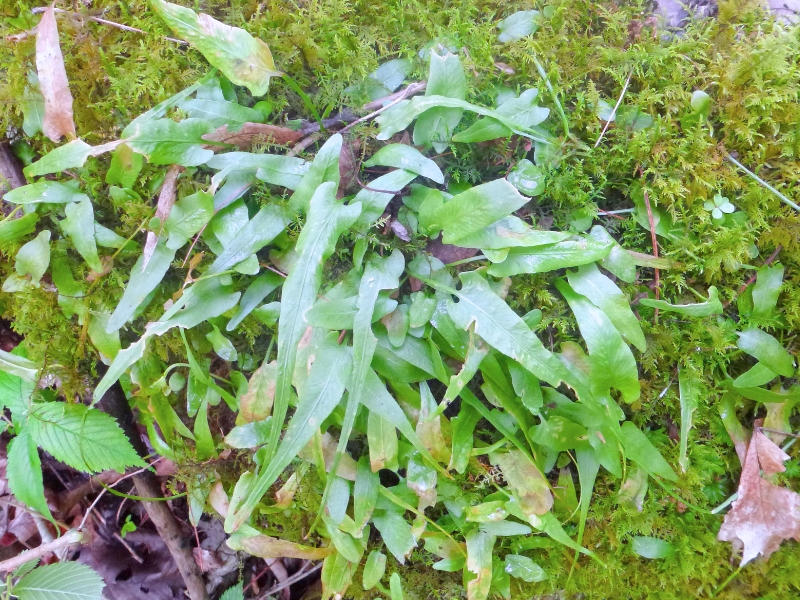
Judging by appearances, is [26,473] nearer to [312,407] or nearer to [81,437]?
[81,437]

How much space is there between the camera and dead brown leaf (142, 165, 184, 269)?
1251mm

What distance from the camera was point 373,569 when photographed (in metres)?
1.39

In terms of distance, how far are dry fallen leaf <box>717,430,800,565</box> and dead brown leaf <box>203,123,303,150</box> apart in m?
1.61

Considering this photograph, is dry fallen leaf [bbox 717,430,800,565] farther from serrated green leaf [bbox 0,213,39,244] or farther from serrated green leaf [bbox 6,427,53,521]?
serrated green leaf [bbox 0,213,39,244]

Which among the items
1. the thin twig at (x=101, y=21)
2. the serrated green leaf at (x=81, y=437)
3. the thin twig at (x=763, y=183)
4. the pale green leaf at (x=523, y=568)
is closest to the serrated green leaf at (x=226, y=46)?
the thin twig at (x=101, y=21)

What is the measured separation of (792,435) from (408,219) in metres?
1.28

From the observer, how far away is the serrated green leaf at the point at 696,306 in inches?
46.3

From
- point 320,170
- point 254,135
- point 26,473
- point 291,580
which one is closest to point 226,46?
point 254,135

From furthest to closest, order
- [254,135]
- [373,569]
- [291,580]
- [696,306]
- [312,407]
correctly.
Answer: [291,580] → [373,569] → [254,135] → [696,306] → [312,407]

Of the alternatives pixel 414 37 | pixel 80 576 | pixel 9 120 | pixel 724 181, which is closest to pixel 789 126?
pixel 724 181

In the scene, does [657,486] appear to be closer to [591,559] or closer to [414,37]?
[591,559]

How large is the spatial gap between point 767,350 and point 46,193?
2.05 m

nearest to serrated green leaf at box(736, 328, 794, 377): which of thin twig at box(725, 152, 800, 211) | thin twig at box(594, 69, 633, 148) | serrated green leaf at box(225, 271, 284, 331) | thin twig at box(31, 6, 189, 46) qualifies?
thin twig at box(725, 152, 800, 211)

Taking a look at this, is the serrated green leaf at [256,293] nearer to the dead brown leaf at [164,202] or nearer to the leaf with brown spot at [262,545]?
the dead brown leaf at [164,202]
